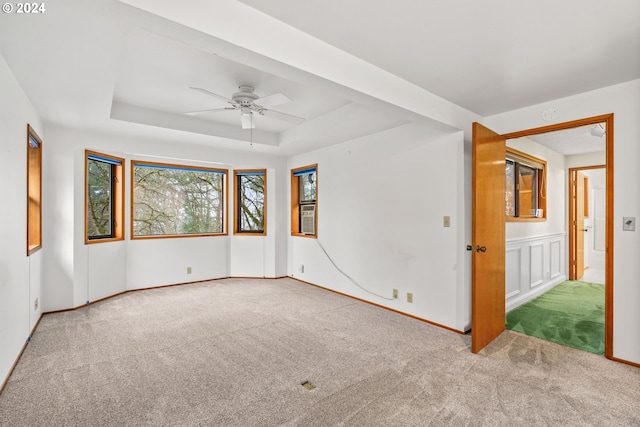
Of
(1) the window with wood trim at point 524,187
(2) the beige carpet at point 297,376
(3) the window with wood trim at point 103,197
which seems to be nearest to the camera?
(2) the beige carpet at point 297,376

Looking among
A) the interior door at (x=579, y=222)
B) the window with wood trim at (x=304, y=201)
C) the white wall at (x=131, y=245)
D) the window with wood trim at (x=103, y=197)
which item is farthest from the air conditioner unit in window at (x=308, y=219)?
the interior door at (x=579, y=222)

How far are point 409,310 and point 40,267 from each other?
4.27 meters

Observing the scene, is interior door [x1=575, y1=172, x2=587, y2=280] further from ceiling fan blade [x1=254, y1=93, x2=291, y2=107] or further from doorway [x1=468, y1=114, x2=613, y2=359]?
ceiling fan blade [x1=254, y1=93, x2=291, y2=107]

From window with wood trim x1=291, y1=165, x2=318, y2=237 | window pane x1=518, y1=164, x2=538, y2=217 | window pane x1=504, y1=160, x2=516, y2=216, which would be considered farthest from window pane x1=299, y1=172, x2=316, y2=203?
window pane x1=518, y1=164, x2=538, y2=217

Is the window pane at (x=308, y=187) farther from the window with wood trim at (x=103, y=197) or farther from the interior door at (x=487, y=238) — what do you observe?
the interior door at (x=487, y=238)

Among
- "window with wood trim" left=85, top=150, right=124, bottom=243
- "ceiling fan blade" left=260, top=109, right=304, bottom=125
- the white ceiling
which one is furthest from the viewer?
"window with wood trim" left=85, top=150, right=124, bottom=243

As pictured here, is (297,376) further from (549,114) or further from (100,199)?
(100,199)

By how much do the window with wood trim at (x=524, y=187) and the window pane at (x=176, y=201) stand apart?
4672mm

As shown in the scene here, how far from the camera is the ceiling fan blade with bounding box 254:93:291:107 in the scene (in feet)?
9.47

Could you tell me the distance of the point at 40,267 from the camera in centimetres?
362

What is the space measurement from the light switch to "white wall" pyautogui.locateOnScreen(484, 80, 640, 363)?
0.03 meters

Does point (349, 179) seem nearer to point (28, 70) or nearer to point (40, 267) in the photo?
point (28, 70)

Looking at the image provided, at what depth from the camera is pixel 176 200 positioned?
17.9 ft

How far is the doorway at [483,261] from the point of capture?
105 inches
